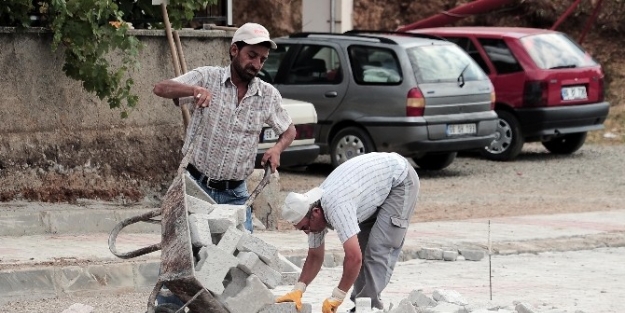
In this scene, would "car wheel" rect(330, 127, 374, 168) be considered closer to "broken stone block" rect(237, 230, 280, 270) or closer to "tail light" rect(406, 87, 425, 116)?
"tail light" rect(406, 87, 425, 116)

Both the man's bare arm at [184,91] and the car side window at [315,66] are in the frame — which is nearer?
the man's bare arm at [184,91]

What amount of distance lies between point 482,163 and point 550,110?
3.67 ft

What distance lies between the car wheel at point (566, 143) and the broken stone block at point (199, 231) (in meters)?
13.7

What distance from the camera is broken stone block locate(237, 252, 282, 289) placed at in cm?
755

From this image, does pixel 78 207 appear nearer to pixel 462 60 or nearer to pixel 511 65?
pixel 462 60

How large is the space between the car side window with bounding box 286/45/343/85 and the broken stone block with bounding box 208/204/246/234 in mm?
10451

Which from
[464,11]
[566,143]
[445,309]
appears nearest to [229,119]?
[445,309]

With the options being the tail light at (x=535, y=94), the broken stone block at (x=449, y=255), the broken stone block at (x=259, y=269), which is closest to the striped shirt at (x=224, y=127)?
the broken stone block at (x=259, y=269)

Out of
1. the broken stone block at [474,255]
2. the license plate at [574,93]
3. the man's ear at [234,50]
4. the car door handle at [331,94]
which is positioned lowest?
the license plate at [574,93]

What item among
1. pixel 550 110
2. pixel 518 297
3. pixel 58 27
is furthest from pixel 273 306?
pixel 550 110

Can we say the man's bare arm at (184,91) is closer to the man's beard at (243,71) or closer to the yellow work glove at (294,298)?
the man's beard at (243,71)

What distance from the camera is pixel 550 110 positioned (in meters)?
19.7

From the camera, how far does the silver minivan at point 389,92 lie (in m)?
17.7

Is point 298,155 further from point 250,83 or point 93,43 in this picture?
point 250,83
